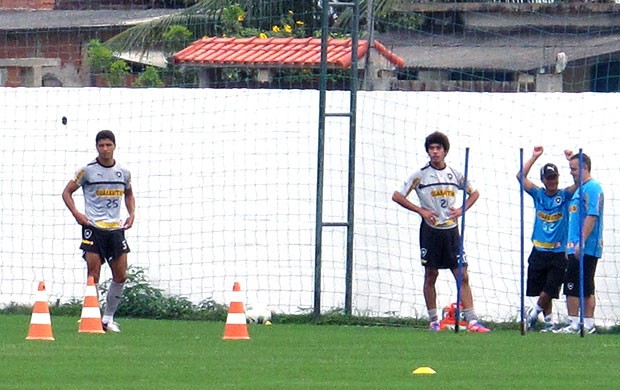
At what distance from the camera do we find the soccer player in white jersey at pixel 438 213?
14.4m

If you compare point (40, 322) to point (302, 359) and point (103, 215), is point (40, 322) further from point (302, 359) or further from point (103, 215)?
point (302, 359)

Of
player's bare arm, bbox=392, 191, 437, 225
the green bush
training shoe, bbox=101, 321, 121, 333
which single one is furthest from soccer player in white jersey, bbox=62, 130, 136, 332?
the green bush

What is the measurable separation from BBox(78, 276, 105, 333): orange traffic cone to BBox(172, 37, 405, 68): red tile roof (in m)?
4.26

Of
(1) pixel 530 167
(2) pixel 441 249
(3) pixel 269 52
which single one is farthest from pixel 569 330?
(3) pixel 269 52

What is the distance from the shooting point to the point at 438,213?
47.5 feet

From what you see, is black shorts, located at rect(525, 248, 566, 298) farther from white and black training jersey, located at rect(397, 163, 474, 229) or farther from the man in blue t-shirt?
white and black training jersey, located at rect(397, 163, 474, 229)

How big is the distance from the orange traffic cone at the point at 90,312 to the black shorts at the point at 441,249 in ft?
10.2

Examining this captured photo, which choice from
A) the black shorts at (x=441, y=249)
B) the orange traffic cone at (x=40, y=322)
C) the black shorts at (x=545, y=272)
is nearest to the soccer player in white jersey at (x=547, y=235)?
the black shorts at (x=545, y=272)

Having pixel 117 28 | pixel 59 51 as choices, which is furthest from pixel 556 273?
pixel 117 28

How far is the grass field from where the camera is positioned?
9.64 m

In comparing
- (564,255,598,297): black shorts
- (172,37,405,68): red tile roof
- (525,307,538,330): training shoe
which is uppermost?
(172,37,405,68): red tile roof

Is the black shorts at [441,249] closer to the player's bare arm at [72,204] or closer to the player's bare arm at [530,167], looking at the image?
the player's bare arm at [530,167]

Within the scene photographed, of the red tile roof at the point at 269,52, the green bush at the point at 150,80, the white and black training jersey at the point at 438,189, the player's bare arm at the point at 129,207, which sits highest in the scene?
the red tile roof at the point at 269,52

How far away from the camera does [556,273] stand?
14.7m
